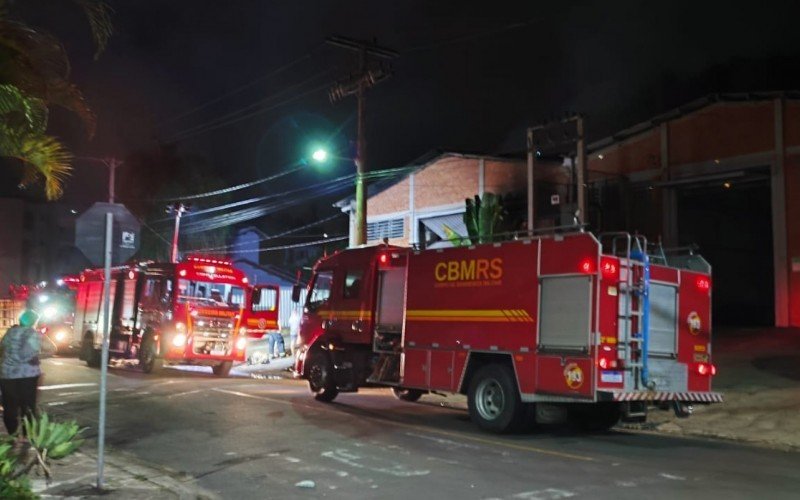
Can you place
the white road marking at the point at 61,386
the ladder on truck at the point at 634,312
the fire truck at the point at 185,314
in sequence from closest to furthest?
1. the ladder on truck at the point at 634,312
2. the white road marking at the point at 61,386
3. the fire truck at the point at 185,314

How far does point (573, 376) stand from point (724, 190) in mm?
15014

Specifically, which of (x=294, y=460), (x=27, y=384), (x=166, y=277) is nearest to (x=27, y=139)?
(x=27, y=384)

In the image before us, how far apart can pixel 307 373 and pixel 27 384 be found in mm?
6426

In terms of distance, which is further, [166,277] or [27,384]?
[166,277]

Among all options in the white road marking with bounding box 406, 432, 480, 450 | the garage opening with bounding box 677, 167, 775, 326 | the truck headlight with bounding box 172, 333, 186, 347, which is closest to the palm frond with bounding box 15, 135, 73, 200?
the white road marking with bounding box 406, 432, 480, 450

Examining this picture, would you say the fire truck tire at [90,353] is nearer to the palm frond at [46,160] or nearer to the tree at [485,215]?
the tree at [485,215]

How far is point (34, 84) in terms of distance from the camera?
7055 mm

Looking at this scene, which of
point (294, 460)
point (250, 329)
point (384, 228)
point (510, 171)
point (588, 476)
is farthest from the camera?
point (384, 228)

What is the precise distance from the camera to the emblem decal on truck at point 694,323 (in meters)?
10.7

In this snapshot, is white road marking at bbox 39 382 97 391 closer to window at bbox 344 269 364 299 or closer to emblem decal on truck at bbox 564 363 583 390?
window at bbox 344 269 364 299

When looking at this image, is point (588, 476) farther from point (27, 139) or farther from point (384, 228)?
point (384, 228)

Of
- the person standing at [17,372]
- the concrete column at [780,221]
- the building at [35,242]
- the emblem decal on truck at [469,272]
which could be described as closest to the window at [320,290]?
the emblem decal on truck at [469,272]

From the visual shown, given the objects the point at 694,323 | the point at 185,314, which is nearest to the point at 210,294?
the point at 185,314

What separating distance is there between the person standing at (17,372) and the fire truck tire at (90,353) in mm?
13574
